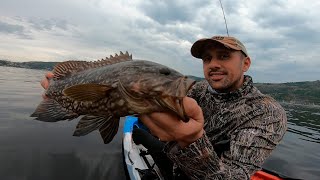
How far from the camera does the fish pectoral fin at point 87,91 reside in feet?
11.8

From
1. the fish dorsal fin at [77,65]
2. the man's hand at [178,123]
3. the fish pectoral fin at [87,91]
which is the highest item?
the fish dorsal fin at [77,65]

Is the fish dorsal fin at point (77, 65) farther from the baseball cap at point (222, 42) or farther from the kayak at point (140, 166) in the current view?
the kayak at point (140, 166)

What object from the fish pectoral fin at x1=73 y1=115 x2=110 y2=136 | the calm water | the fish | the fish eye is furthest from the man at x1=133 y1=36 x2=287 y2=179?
the calm water

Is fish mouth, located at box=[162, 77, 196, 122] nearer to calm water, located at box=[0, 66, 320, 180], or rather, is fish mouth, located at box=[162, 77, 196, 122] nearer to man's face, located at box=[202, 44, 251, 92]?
man's face, located at box=[202, 44, 251, 92]

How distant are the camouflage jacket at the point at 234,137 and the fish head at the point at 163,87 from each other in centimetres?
87

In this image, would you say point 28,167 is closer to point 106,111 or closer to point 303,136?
point 106,111

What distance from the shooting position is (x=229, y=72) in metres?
5.79

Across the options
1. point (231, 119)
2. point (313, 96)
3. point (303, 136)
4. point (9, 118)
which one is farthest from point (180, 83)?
point (313, 96)

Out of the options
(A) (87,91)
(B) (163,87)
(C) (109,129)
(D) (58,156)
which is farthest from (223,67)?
(D) (58,156)

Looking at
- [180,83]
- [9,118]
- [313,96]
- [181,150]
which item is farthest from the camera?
[313,96]

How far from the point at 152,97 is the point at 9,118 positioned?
1603 centimetres

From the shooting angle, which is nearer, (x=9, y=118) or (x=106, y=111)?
(x=106, y=111)

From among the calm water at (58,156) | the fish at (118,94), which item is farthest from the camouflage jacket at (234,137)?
the calm water at (58,156)

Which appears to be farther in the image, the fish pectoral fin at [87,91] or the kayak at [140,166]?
the kayak at [140,166]
